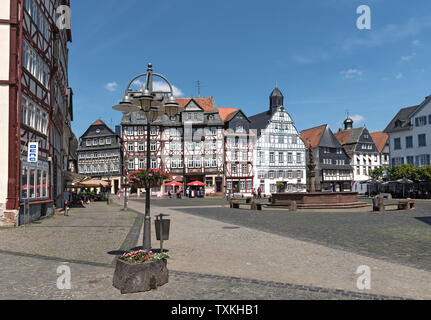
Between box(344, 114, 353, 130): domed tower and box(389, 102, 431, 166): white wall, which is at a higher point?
box(344, 114, 353, 130): domed tower

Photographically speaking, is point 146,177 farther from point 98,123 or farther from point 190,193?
point 98,123

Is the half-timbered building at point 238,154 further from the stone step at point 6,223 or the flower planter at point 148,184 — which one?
the flower planter at point 148,184

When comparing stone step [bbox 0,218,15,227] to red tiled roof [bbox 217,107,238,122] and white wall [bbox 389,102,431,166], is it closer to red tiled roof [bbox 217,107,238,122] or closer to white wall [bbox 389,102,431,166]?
red tiled roof [bbox 217,107,238,122]

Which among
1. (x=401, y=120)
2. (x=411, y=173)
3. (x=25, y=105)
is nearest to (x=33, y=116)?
(x=25, y=105)

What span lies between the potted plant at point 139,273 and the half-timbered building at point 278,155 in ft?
176

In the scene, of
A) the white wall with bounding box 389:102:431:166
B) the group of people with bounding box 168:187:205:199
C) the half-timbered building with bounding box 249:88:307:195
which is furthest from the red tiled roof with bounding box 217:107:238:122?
the white wall with bounding box 389:102:431:166

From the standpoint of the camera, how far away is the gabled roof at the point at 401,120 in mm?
52975

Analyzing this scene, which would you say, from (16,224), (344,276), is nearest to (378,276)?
(344,276)

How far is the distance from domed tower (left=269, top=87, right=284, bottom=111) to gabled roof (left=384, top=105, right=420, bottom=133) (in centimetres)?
1871

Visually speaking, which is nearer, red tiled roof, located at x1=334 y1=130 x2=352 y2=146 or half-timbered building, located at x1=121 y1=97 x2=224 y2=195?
half-timbered building, located at x1=121 y1=97 x2=224 y2=195

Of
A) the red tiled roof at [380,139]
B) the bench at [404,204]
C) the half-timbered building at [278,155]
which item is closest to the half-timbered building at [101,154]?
the half-timbered building at [278,155]

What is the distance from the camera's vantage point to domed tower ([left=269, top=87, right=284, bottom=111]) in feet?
219

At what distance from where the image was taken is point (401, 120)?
5469 cm

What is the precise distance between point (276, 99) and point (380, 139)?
81.1 feet
